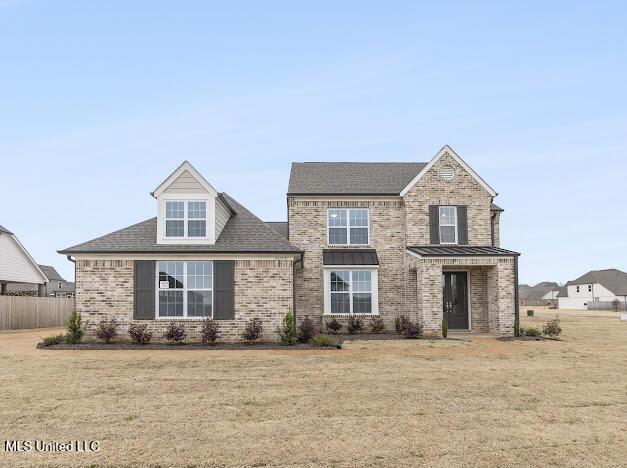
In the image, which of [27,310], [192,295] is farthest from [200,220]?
[27,310]

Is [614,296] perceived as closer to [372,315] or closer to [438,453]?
[372,315]

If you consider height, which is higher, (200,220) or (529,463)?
(200,220)

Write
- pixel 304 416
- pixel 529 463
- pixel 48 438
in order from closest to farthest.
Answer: pixel 529 463, pixel 48 438, pixel 304 416

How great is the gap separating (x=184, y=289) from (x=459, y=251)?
11060 millimetres

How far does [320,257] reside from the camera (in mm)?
22641

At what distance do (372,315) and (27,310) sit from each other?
71.0ft

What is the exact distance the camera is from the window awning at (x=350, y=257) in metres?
21.8

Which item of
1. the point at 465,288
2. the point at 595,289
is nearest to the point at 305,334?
the point at 465,288

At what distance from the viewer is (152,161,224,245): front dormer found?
18.7 metres

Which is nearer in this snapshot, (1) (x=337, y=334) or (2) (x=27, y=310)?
(1) (x=337, y=334)

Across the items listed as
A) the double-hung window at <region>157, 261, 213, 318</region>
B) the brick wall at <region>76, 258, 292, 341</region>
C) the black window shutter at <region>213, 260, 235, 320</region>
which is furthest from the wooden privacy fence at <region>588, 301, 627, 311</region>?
the double-hung window at <region>157, 261, 213, 318</region>

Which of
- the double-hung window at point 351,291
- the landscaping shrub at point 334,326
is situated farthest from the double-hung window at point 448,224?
the landscaping shrub at point 334,326

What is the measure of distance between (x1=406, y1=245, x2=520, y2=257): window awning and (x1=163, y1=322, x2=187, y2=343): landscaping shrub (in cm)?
952

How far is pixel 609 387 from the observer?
10.6m
